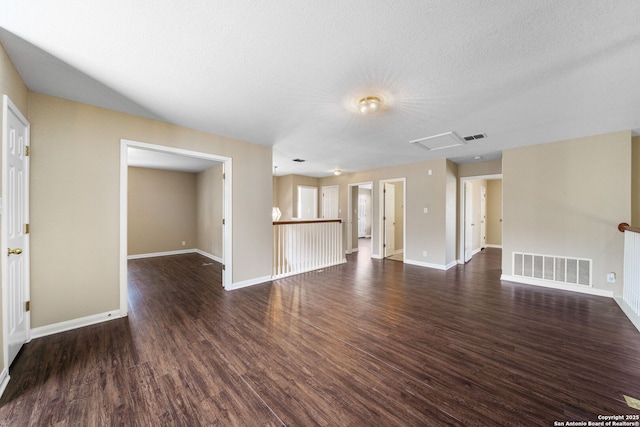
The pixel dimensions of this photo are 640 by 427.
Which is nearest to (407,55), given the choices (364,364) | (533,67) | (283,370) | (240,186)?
(533,67)

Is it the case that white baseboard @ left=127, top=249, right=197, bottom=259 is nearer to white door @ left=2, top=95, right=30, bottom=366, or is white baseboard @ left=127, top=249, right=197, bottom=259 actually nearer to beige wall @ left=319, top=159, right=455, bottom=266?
white door @ left=2, top=95, right=30, bottom=366

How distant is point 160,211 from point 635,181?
9.76 meters

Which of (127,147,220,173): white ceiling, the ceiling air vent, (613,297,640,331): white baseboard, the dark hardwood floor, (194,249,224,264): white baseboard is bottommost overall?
the dark hardwood floor

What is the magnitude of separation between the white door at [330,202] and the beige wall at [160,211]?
4.08 meters

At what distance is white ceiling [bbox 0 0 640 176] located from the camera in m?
1.44

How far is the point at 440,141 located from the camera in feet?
12.9

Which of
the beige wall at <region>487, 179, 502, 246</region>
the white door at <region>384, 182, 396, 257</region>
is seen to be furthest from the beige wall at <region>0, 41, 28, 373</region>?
the beige wall at <region>487, 179, 502, 246</region>

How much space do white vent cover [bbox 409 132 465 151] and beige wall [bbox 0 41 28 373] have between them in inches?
174

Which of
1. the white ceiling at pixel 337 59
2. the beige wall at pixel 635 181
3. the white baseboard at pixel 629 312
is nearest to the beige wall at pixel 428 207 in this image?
the white ceiling at pixel 337 59

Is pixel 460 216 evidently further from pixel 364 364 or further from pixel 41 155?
pixel 41 155

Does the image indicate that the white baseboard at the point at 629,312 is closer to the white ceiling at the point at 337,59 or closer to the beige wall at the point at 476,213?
the white ceiling at the point at 337,59

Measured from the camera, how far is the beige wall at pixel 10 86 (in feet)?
5.57

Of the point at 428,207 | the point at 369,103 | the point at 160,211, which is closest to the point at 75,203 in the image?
the point at 369,103

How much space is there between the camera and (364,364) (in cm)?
195
